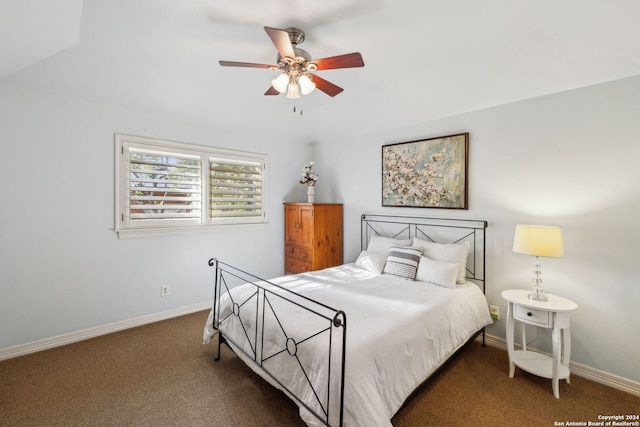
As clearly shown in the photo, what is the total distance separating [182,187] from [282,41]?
250 centimetres

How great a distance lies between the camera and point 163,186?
3.42 metres

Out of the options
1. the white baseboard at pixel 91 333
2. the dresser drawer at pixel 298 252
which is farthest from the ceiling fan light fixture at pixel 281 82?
the white baseboard at pixel 91 333

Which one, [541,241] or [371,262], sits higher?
[541,241]

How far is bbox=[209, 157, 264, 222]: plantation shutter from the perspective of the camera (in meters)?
3.86

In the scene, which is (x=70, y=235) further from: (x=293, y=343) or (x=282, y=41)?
(x=282, y=41)

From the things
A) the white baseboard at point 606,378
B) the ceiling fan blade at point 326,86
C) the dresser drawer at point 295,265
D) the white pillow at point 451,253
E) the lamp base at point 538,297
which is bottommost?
the white baseboard at point 606,378

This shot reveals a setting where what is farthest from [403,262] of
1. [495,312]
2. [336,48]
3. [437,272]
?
[336,48]

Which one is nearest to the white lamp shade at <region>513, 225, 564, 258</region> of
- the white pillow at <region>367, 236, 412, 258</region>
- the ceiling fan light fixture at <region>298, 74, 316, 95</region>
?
the white pillow at <region>367, 236, 412, 258</region>

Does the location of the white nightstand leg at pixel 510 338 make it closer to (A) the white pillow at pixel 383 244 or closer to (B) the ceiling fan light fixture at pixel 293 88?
(A) the white pillow at pixel 383 244

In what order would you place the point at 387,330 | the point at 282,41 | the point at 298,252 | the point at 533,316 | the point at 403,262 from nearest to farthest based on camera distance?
the point at 282,41
the point at 387,330
the point at 533,316
the point at 403,262
the point at 298,252

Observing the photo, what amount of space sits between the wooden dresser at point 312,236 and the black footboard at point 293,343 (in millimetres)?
1534

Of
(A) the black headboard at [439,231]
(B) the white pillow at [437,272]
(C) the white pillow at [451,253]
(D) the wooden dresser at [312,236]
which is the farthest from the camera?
(D) the wooden dresser at [312,236]

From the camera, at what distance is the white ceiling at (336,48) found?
1.82m

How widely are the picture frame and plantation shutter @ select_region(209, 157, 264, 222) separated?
190cm
